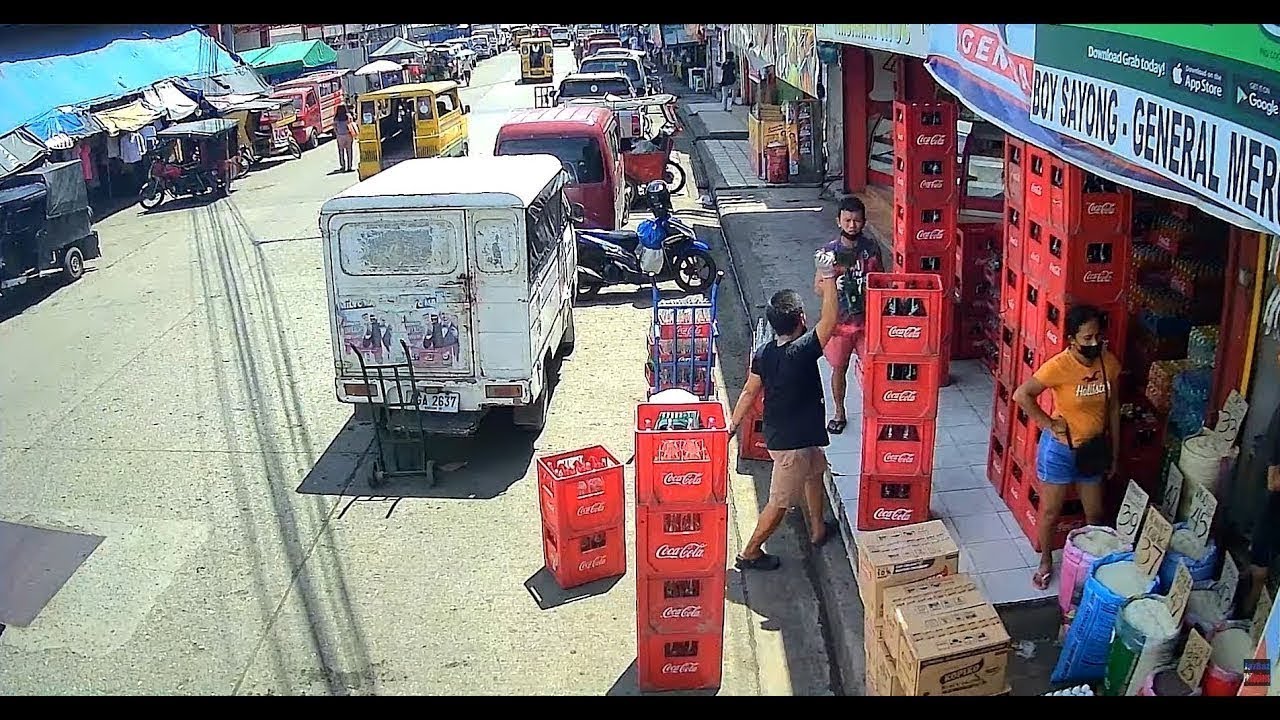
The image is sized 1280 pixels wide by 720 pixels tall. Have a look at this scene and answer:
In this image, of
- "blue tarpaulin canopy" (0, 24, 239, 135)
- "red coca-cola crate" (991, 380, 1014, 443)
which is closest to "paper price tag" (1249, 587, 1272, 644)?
"red coca-cola crate" (991, 380, 1014, 443)

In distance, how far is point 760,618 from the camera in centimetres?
657

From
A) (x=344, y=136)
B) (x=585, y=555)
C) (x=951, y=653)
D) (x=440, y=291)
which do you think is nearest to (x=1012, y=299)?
(x=951, y=653)

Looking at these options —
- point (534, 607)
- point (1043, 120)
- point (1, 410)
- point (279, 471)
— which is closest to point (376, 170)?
point (1, 410)

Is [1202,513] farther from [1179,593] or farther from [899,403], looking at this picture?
[899,403]

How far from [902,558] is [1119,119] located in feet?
7.32

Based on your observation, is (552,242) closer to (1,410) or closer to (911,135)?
(911,135)

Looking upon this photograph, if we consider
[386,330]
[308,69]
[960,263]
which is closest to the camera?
[386,330]

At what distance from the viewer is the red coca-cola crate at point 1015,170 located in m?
6.64

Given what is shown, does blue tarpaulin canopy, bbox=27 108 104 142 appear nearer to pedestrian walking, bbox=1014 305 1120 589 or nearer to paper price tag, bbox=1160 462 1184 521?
pedestrian walking, bbox=1014 305 1120 589

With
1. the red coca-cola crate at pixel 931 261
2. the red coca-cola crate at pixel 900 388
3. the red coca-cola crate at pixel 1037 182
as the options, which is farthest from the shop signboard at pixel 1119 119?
the red coca-cola crate at pixel 931 261

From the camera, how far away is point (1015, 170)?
682 cm

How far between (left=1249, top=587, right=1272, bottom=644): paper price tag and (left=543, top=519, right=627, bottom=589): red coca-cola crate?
141 inches

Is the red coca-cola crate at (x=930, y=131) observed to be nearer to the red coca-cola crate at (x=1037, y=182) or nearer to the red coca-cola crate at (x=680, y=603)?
the red coca-cola crate at (x=1037, y=182)
